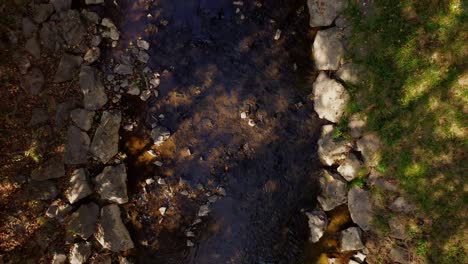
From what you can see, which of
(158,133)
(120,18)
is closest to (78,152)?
(158,133)

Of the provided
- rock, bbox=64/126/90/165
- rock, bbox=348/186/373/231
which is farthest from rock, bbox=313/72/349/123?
rock, bbox=64/126/90/165

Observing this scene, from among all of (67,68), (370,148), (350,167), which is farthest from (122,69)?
(370,148)

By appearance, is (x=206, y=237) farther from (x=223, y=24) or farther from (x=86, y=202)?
(x=223, y=24)

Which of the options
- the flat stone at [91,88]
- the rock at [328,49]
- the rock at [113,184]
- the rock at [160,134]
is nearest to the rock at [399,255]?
the rock at [328,49]

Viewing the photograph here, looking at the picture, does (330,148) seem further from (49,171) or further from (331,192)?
(49,171)

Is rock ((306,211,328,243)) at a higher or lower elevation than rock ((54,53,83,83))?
lower

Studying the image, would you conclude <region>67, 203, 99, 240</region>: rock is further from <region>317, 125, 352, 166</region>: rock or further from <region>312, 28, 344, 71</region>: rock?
<region>312, 28, 344, 71</region>: rock

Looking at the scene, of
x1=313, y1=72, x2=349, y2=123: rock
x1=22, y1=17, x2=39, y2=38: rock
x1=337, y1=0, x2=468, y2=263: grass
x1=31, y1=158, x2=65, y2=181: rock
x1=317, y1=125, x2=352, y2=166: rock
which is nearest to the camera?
x1=337, y1=0, x2=468, y2=263: grass
